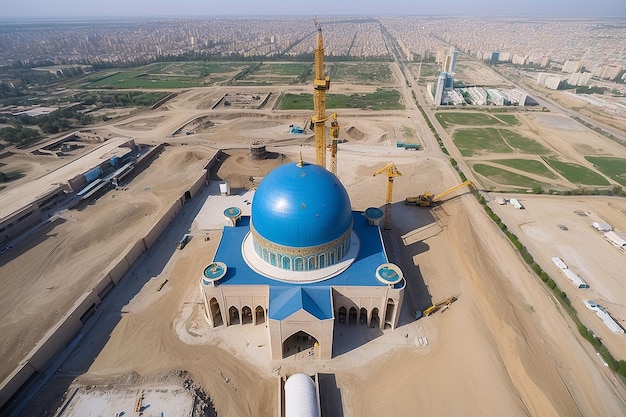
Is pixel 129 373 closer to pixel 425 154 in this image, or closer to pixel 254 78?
pixel 425 154

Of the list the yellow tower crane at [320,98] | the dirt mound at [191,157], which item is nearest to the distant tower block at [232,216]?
the yellow tower crane at [320,98]

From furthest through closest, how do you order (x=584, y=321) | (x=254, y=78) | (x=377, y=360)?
(x=254, y=78) < (x=584, y=321) < (x=377, y=360)

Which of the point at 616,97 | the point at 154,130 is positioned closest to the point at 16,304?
the point at 154,130

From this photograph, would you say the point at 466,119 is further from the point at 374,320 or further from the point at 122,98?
the point at 122,98

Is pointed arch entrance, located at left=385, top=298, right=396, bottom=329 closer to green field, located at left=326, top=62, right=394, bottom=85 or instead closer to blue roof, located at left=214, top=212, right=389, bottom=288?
blue roof, located at left=214, top=212, right=389, bottom=288

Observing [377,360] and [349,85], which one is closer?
[377,360]

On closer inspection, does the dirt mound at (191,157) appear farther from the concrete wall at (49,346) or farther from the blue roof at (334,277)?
the concrete wall at (49,346)

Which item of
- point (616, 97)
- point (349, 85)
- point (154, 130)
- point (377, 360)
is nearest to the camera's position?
point (377, 360)
